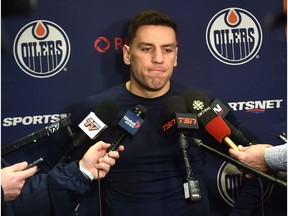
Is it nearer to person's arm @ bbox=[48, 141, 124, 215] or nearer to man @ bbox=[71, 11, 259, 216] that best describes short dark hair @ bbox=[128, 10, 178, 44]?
man @ bbox=[71, 11, 259, 216]

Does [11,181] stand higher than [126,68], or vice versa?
[126,68]

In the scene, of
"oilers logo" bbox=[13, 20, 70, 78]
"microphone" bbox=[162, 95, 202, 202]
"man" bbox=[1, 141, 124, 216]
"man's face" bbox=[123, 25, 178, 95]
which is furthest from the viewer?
"oilers logo" bbox=[13, 20, 70, 78]

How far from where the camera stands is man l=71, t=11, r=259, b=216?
6.17 feet

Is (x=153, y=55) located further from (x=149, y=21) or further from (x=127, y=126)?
(x=127, y=126)

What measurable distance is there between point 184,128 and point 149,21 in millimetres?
637

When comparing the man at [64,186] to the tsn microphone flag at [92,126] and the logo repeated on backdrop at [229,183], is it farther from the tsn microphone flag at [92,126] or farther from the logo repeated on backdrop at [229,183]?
the logo repeated on backdrop at [229,183]

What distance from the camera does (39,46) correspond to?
205 centimetres

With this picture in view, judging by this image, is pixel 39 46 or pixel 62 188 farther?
pixel 39 46

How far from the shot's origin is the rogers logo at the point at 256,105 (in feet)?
6.99

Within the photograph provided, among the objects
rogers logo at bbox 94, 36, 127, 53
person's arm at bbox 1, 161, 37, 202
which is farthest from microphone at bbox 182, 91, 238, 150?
person's arm at bbox 1, 161, 37, 202

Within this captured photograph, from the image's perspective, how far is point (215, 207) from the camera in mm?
2139

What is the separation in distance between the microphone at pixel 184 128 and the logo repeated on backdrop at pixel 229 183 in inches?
25.0

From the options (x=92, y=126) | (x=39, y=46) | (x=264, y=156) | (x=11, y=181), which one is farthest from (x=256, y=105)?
(x=11, y=181)

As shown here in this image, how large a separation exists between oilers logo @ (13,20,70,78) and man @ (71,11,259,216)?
0.33 m
